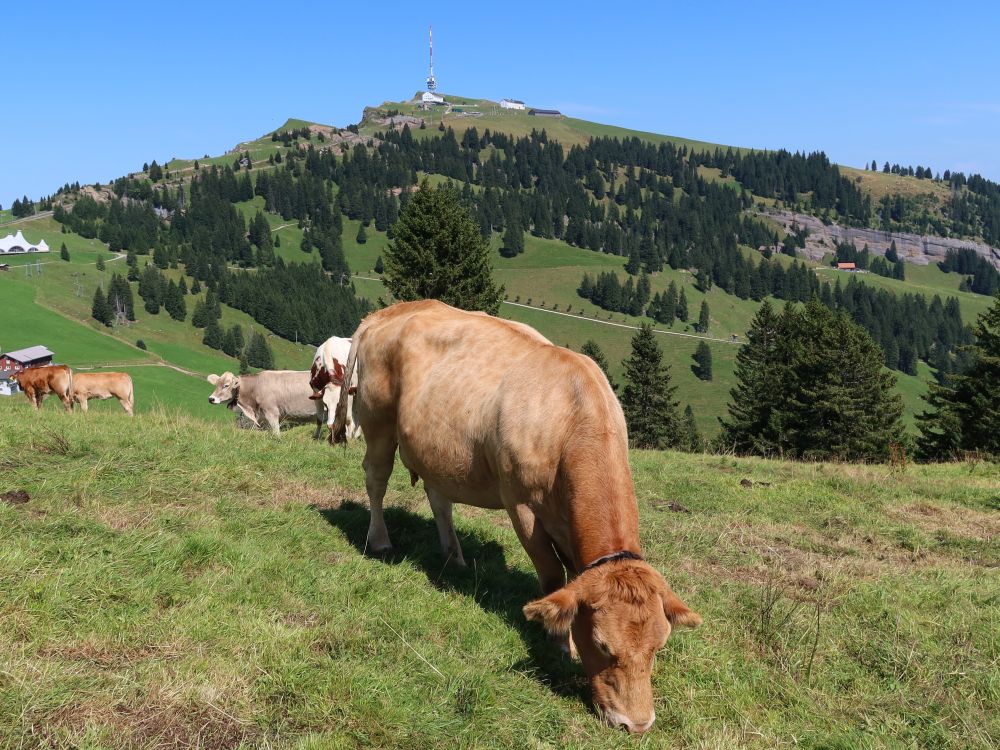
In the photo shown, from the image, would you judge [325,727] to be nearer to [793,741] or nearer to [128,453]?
[793,741]

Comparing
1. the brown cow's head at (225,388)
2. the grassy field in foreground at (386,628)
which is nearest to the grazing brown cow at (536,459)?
the grassy field in foreground at (386,628)

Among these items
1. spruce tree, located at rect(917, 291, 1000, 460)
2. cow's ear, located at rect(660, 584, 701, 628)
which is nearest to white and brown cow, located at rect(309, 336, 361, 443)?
cow's ear, located at rect(660, 584, 701, 628)

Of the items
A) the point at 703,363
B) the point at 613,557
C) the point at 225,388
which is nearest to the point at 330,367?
the point at 225,388

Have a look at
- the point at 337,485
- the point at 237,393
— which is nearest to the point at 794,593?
the point at 337,485

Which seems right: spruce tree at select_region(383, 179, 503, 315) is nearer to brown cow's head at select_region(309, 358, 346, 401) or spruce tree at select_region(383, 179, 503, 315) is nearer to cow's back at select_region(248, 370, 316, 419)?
cow's back at select_region(248, 370, 316, 419)

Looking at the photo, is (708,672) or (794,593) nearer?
(708,672)

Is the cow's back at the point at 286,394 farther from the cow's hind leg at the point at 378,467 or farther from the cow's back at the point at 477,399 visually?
the cow's hind leg at the point at 378,467

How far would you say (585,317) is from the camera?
200 meters

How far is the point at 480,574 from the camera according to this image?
754 cm

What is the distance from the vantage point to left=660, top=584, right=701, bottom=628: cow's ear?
15.8 ft

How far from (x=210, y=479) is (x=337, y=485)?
6.07ft

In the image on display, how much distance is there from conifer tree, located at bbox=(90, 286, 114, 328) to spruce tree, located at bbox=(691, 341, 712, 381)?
13387cm

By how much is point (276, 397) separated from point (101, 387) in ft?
43.9

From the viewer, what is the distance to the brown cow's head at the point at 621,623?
15.5 feet
